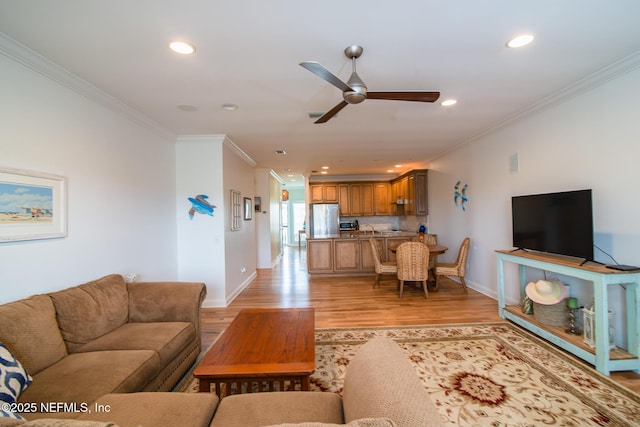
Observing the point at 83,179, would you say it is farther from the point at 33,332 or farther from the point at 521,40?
the point at 521,40

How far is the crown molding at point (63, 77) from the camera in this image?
185 centimetres

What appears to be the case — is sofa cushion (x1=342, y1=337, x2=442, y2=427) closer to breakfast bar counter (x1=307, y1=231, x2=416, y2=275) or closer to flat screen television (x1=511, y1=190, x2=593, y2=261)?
flat screen television (x1=511, y1=190, x2=593, y2=261)

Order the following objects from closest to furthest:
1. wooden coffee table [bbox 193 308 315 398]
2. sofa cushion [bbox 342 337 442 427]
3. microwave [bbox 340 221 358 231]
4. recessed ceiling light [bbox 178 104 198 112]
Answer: sofa cushion [bbox 342 337 442 427]
wooden coffee table [bbox 193 308 315 398]
recessed ceiling light [bbox 178 104 198 112]
microwave [bbox 340 221 358 231]

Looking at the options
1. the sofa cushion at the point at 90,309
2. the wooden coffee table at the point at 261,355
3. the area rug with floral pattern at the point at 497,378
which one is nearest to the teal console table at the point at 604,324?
the area rug with floral pattern at the point at 497,378

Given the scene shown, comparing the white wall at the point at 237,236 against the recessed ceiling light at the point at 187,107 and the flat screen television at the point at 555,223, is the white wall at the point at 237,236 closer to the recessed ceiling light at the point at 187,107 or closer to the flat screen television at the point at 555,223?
the recessed ceiling light at the point at 187,107

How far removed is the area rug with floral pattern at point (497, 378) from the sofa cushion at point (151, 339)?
0.40 m

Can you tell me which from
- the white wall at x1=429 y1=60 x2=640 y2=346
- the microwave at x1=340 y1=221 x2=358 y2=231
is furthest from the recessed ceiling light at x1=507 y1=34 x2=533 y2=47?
the microwave at x1=340 y1=221 x2=358 y2=231

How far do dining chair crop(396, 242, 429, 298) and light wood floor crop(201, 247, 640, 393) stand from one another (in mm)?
347

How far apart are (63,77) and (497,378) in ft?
14.3

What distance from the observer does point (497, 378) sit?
213 cm

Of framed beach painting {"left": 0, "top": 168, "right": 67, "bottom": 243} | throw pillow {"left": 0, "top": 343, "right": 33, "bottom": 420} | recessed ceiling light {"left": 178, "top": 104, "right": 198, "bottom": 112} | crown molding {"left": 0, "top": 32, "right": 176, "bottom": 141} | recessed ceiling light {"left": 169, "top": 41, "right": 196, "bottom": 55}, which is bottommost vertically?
throw pillow {"left": 0, "top": 343, "right": 33, "bottom": 420}

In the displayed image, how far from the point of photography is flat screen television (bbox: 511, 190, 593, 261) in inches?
95.2

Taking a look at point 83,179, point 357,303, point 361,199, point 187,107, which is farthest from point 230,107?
point 361,199

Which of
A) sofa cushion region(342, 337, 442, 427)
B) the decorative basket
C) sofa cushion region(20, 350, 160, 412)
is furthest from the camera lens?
the decorative basket
